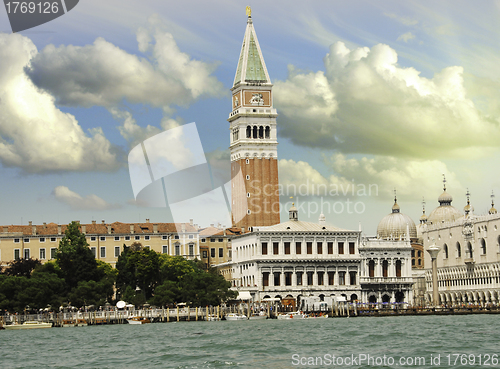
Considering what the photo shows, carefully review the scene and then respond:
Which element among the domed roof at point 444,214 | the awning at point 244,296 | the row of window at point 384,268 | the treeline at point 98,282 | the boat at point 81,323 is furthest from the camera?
the domed roof at point 444,214

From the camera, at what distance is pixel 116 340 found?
4997 cm

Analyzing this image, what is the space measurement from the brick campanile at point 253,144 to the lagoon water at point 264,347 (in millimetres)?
51829

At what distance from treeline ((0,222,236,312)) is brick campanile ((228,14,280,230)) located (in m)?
23.4

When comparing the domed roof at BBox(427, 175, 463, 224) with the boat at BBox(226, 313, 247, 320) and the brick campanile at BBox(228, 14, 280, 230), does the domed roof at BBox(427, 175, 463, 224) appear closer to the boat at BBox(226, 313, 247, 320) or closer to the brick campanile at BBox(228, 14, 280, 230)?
the brick campanile at BBox(228, 14, 280, 230)

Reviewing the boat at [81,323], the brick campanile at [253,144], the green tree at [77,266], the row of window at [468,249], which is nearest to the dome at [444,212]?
the row of window at [468,249]

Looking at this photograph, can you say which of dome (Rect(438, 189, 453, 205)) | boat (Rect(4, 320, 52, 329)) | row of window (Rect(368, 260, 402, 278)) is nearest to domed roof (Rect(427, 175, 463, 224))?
dome (Rect(438, 189, 453, 205))

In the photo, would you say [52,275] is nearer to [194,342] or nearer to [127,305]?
[127,305]

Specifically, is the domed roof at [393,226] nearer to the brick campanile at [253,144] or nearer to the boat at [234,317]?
the brick campanile at [253,144]

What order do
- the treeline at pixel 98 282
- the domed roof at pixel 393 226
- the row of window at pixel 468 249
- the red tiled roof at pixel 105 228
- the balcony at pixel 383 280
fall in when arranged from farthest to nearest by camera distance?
the domed roof at pixel 393 226, the row of window at pixel 468 249, the red tiled roof at pixel 105 228, the balcony at pixel 383 280, the treeline at pixel 98 282

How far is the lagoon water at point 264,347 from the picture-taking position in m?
36.2

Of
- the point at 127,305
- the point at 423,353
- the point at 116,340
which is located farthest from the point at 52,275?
the point at 423,353

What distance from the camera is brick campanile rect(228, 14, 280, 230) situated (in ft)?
361

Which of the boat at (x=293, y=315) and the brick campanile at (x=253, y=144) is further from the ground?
the brick campanile at (x=253, y=144)

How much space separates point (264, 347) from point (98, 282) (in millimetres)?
34961
